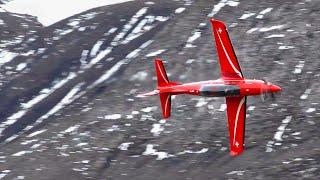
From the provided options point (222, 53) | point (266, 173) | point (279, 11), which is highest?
point (222, 53)

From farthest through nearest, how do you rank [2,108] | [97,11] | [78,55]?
[97,11] → [78,55] → [2,108]

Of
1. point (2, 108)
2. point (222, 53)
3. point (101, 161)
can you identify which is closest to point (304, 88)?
point (101, 161)

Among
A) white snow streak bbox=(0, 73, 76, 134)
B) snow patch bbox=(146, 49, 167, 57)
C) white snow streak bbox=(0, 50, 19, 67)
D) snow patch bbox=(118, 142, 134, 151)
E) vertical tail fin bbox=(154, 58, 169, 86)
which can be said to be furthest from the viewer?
white snow streak bbox=(0, 50, 19, 67)

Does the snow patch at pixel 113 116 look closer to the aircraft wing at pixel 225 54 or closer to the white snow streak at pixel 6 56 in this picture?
the white snow streak at pixel 6 56

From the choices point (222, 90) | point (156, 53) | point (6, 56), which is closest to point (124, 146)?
point (156, 53)

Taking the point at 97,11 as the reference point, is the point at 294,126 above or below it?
below

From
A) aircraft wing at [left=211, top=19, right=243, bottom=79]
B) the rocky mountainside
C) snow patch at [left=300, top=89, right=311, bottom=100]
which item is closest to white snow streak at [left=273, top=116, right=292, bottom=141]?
the rocky mountainside

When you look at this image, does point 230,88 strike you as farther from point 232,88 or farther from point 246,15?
point 246,15

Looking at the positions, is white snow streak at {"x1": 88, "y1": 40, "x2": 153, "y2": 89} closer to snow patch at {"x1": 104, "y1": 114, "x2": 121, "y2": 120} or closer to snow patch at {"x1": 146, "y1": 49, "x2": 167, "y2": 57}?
snow patch at {"x1": 146, "y1": 49, "x2": 167, "y2": 57}

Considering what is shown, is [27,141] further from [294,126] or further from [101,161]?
[294,126]
